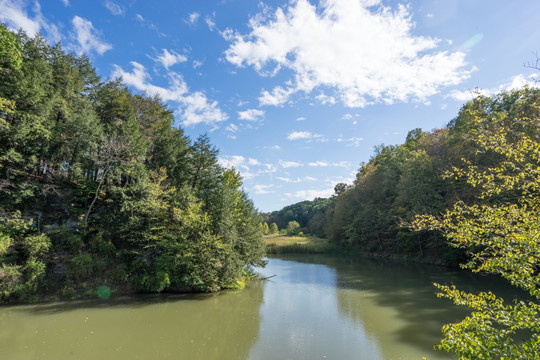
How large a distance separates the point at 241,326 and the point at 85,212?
50.7 ft

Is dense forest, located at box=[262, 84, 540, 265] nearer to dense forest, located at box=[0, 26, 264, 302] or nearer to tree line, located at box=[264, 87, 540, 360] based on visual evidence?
tree line, located at box=[264, 87, 540, 360]

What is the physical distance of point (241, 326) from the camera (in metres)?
11.8

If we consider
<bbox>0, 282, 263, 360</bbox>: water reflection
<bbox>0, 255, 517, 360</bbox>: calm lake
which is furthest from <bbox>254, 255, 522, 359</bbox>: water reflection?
<bbox>0, 282, 263, 360</bbox>: water reflection

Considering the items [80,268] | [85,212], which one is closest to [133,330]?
[80,268]

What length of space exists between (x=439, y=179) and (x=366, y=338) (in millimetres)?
23169

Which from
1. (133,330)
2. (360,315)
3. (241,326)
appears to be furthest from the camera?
(360,315)

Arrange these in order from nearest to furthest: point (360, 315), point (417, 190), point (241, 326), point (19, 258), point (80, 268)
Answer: point (241, 326), point (360, 315), point (19, 258), point (80, 268), point (417, 190)

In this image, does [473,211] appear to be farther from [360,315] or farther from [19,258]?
[19,258]

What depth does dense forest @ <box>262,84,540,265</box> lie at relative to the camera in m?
21.9

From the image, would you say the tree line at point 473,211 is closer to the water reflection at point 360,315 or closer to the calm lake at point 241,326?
the water reflection at point 360,315

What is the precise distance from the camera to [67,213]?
63.2ft

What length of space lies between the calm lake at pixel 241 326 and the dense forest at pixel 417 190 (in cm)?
501

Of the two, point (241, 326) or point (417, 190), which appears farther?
point (417, 190)

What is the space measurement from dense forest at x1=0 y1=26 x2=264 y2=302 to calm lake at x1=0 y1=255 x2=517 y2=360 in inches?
70.0
